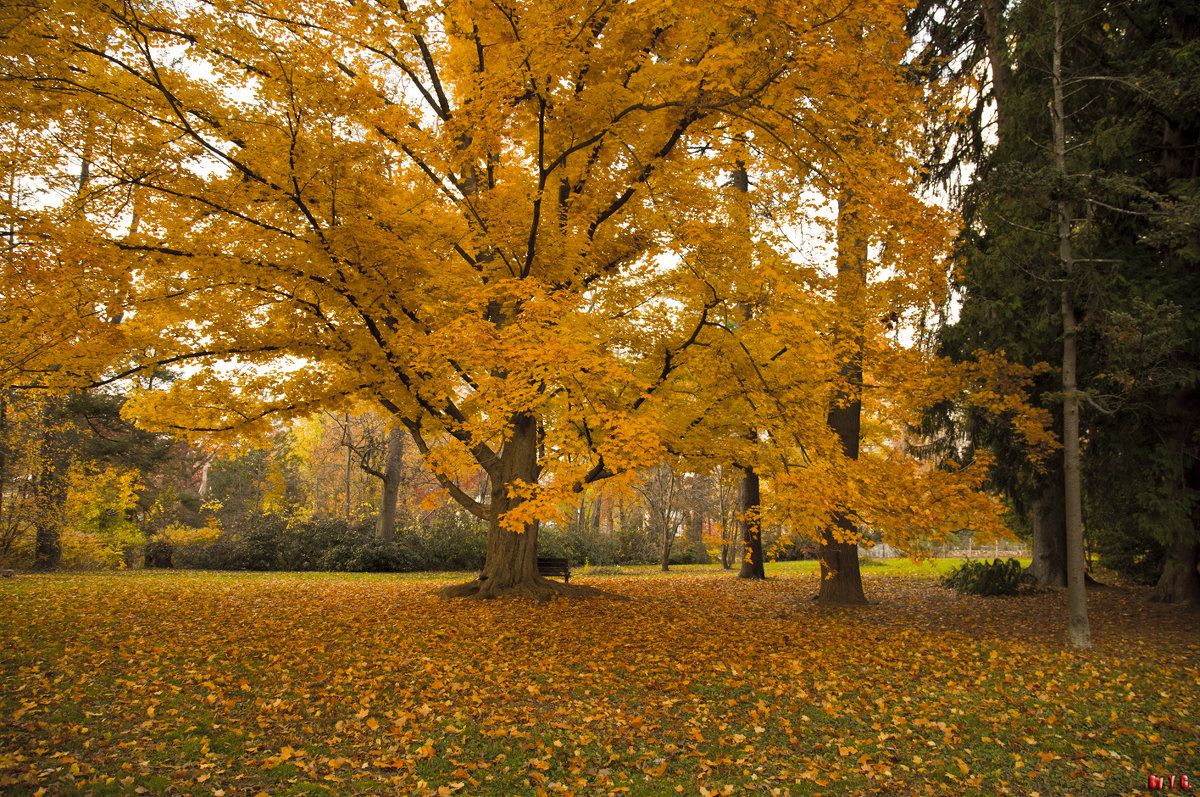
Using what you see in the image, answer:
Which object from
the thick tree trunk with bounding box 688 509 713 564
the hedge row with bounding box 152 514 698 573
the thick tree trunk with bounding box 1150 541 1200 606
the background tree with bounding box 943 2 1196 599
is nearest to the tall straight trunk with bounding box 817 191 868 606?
the background tree with bounding box 943 2 1196 599

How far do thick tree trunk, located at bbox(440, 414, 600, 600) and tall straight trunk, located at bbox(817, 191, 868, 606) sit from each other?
4.41 meters

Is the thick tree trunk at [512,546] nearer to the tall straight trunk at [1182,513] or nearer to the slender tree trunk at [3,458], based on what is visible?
the tall straight trunk at [1182,513]

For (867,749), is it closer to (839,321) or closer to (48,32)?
(839,321)

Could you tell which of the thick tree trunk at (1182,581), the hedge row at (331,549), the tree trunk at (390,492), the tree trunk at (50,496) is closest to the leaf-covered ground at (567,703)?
the thick tree trunk at (1182,581)

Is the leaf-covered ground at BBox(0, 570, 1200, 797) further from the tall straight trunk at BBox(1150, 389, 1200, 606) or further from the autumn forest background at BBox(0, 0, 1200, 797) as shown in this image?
the tall straight trunk at BBox(1150, 389, 1200, 606)

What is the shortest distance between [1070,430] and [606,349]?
18.8 ft

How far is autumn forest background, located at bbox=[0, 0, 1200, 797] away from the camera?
4.51 m

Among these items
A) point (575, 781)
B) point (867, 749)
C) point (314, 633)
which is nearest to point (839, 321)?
point (867, 749)

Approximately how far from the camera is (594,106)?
7441mm

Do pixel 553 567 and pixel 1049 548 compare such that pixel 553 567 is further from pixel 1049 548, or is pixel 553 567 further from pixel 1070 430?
pixel 1049 548

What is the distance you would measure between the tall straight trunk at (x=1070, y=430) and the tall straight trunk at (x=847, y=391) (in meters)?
2.25

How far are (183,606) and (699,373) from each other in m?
7.82

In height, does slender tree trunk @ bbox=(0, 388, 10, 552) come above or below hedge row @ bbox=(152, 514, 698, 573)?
above

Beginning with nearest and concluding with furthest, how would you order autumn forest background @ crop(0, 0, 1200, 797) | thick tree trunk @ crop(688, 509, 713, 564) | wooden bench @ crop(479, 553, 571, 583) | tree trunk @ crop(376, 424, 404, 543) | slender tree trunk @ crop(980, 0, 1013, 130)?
autumn forest background @ crop(0, 0, 1200, 797) → slender tree trunk @ crop(980, 0, 1013, 130) → wooden bench @ crop(479, 553, 571, 583) → tree trunk @ crop(376, 424, 404, 543) → thick tree trunk @ crop(688, 509, 713, 564)
